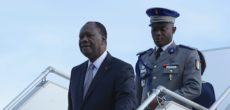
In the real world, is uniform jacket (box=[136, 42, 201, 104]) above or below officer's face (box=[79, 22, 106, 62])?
below

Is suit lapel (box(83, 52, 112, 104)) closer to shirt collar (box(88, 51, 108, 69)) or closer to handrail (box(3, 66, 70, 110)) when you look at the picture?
shirt collar (box(88, 51, 108, 69))

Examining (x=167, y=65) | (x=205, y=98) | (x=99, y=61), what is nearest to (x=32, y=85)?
(x=167, y=65)

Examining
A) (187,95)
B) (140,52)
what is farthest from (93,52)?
(140,52)

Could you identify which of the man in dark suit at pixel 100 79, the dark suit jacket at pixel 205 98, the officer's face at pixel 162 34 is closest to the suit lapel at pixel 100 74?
the man in dark suit at pixel 100 79

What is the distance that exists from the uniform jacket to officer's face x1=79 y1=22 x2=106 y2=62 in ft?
4.67

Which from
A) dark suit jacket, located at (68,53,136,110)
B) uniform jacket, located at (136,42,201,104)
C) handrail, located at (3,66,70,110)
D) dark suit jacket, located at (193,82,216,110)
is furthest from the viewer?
dark suit jacket, located at (193,82,216,110)

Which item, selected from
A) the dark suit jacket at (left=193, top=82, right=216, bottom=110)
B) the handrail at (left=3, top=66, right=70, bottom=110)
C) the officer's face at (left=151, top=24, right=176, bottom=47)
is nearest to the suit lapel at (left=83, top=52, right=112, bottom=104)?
the officer's face at (left=151, top=24, right=176, bottom=47)

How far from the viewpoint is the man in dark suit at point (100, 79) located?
2.99 meters

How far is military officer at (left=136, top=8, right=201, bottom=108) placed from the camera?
14.2 ft

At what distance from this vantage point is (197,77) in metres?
4.30

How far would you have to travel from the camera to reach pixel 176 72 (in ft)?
14.3

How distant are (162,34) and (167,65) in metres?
0.32

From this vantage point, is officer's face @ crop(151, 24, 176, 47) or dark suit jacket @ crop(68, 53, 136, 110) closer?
dark suit jacket @ crop(68, 53, 136, 110)

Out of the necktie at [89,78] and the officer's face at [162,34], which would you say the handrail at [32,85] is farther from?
the necktie at [89,78]
